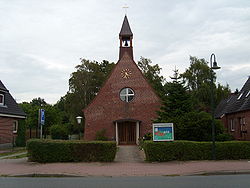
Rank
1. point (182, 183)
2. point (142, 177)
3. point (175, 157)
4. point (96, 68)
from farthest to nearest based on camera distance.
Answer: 1. point (96, 68)
2. point (175, 157)
3. point (142, 177)
4. point (182, 183)

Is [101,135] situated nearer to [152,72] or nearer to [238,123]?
[238,123]

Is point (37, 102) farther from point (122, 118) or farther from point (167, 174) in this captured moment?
point (167, 174)

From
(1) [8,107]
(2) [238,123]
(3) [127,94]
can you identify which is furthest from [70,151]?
(2) [238,123]

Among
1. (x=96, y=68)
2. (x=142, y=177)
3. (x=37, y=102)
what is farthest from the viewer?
(x=37, y=102)

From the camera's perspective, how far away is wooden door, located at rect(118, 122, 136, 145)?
28469 mm

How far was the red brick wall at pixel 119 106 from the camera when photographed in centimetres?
2894

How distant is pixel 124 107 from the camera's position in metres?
29.2

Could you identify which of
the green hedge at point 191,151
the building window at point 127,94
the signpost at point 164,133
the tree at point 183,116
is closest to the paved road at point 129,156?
the green hedge at point 191,151

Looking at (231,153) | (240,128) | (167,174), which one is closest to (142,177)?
(167,174)

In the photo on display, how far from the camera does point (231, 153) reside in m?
15.4

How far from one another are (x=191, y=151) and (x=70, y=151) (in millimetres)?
6806

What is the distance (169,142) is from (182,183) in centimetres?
608

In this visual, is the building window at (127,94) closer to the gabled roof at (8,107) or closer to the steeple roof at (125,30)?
the steeple roof at (125,30)

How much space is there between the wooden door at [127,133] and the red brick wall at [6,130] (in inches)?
439
